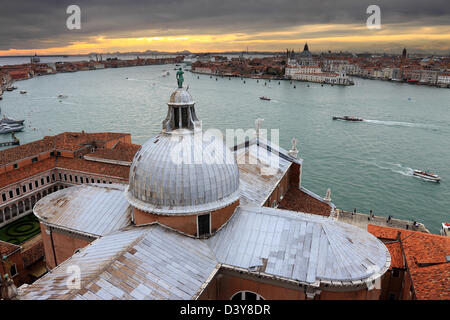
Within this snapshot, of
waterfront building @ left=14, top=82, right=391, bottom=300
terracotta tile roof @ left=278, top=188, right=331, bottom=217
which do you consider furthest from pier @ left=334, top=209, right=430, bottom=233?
waterfront building @ left=14, top=82, right=391, bottom=300

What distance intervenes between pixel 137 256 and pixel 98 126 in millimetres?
60923

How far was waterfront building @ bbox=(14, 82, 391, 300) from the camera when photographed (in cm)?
1114

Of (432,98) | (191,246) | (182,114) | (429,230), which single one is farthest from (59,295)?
(432,98)

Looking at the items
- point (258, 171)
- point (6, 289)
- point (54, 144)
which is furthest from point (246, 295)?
point (54, 144)

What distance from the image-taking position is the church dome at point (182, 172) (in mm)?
13195

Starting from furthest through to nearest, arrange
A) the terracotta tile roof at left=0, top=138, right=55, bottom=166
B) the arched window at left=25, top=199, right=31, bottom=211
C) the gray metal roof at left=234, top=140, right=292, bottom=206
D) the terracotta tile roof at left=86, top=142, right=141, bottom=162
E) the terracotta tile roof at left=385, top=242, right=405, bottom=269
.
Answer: the terracotta tile roof at left=86, top=142, right=141, bottom=162
the terracotta tile roof at left=0, top=138, right=55, bottom=166
the arched window at left=25, top=199, right=31, bottom=211
the gray metal roof at left=234, top=140, right=292, bottom=206
the terracotta tile roof at left=385, top=242, right=405, bottom=269

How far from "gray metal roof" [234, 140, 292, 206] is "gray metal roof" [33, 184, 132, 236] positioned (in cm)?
619

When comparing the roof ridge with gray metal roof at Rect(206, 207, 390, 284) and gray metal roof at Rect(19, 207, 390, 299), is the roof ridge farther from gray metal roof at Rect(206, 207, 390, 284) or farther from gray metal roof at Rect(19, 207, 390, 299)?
gray metal roof at Rect(206, 207, 390, 284)

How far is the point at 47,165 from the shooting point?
3419 cm

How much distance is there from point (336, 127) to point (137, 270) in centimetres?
6028

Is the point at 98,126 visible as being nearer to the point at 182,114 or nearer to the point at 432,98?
the point at 182,114

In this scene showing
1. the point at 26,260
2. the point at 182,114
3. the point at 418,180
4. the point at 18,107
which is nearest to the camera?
the point at 182,114

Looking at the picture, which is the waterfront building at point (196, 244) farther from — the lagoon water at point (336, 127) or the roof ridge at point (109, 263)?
the lagoon water at point (336, 127)

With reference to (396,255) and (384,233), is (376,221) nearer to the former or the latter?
(384,233)
